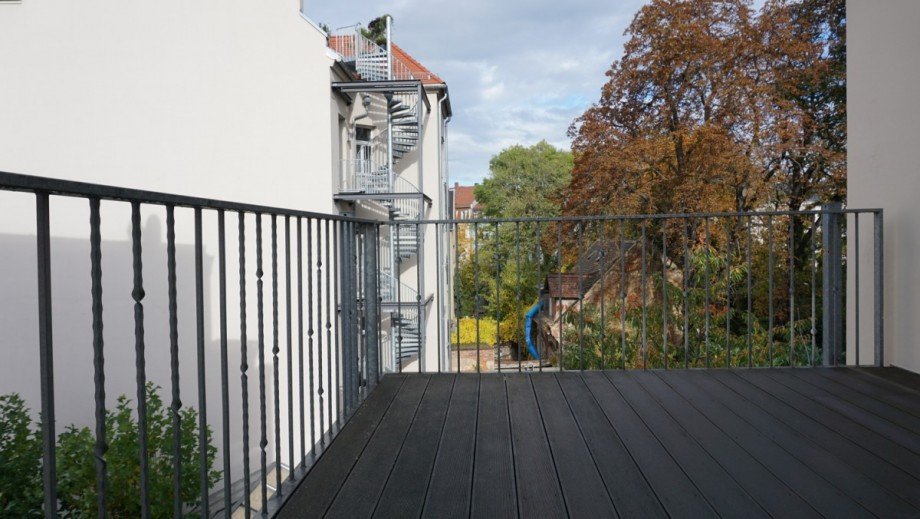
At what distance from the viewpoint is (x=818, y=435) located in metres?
1.99

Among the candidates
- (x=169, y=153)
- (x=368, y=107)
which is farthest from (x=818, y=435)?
(x=368, y=107)

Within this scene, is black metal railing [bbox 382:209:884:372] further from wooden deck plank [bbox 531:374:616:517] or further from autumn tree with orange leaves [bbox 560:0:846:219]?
autumn tree with orange leaves [bbox 560:0:846:219]

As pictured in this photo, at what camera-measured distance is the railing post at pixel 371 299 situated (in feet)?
9.27

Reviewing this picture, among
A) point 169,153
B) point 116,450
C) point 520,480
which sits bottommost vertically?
point 116,450

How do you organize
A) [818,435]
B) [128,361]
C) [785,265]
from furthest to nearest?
[785,265], [128,361], [818,435]

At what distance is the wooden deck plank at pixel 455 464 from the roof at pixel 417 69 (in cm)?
1318

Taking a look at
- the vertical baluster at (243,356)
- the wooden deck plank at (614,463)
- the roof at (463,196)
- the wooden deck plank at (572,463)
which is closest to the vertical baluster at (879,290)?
the wooden deck plank at (614,463)

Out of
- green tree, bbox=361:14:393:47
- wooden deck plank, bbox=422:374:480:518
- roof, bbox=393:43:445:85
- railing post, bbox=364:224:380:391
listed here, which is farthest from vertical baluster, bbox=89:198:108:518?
green tree, bbox=361:14:393:47

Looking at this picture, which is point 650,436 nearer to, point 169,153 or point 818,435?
point 818,435

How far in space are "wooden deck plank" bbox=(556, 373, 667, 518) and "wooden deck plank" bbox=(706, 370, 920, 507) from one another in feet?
2.07

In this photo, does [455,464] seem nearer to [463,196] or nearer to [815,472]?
[815,472]

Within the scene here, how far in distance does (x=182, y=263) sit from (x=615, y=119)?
7.84 metres

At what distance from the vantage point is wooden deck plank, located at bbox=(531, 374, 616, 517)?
1496mm

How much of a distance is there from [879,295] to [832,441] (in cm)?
153
